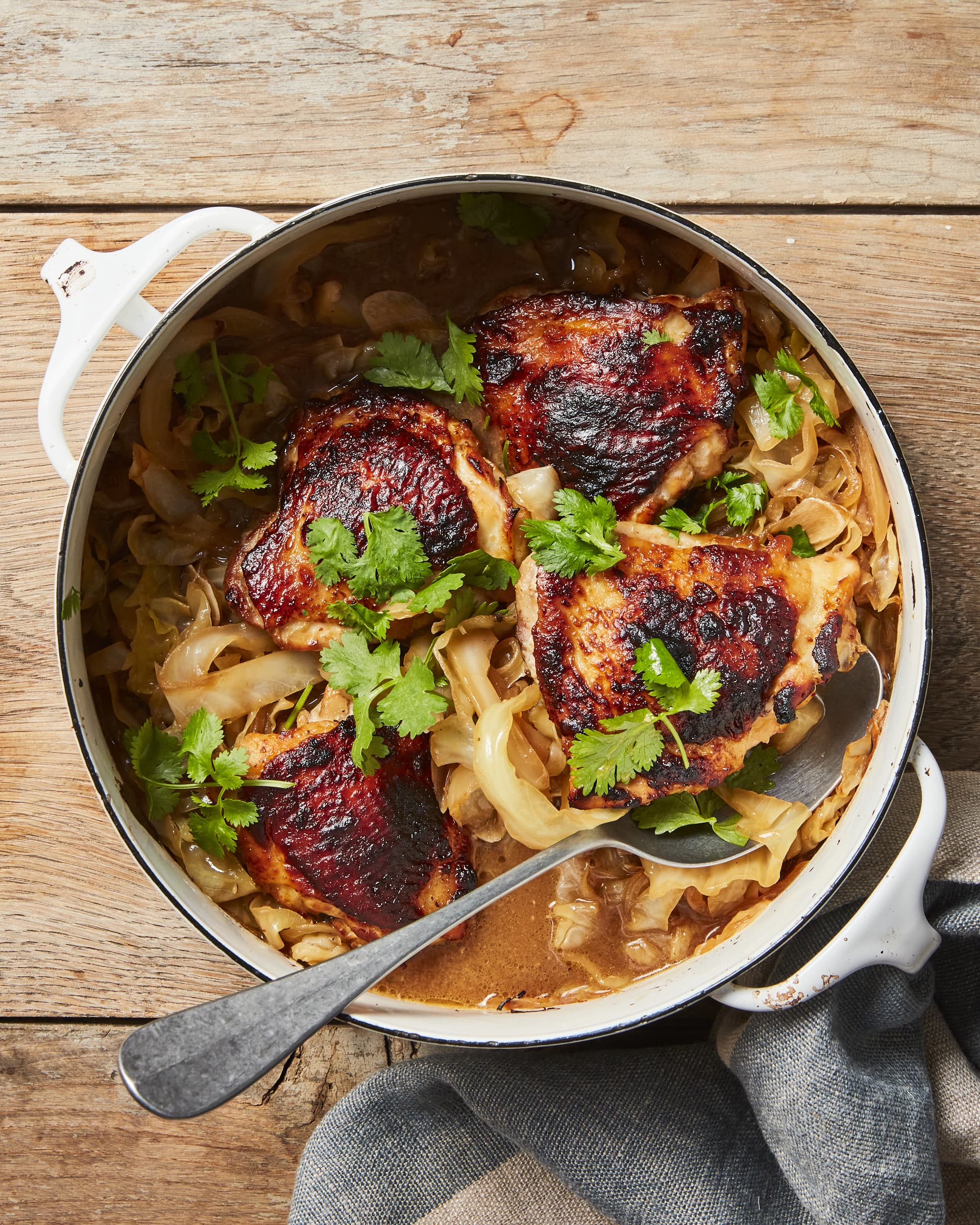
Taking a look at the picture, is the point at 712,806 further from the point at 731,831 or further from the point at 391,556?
the point at 391,556

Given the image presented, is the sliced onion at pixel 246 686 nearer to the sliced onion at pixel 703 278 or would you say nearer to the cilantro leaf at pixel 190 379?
the cilantro leaf at pixel 190 379

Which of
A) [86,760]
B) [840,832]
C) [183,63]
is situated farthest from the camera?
[183,63]

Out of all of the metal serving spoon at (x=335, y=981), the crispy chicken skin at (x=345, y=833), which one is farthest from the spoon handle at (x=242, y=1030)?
the crispy chicken skin at (x=345, y=833)

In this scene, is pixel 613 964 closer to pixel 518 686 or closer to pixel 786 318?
pixel 518 686

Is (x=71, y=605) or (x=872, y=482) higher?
(x=872, y=482)

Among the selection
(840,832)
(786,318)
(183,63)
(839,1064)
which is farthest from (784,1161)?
(183,63)

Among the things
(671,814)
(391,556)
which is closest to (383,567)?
(391,556)
